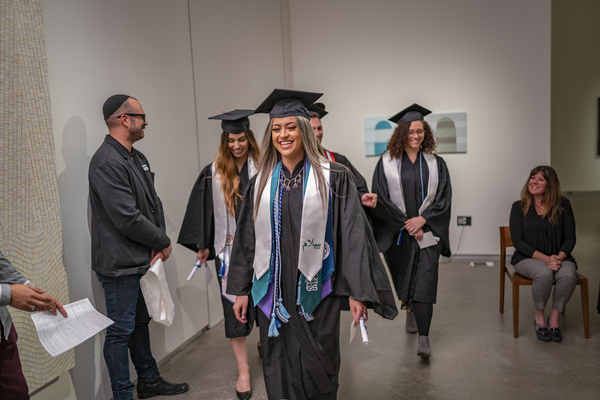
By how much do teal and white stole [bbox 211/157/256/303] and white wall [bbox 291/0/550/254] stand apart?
3738 millimetres

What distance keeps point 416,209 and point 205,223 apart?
5.27 ft

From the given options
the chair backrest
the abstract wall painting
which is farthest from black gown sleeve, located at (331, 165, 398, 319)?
the abstract wall painting

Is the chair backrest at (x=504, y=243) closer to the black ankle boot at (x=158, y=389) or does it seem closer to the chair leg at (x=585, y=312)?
the chair leg at (x=585, y=312)

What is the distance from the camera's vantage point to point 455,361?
3363 mm

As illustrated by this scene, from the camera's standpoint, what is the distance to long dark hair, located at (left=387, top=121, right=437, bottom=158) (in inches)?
142

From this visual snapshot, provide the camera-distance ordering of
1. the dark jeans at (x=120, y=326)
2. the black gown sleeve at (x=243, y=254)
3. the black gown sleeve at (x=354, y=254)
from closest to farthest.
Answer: the black gown sleeve at (x=354, y=254) < the black gown sleeve at (x=243, y=254) < the dark jeans at (x=120, y=326)

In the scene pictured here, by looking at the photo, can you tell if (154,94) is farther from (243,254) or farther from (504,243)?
(504,243)

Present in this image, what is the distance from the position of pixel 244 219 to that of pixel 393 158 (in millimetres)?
1784

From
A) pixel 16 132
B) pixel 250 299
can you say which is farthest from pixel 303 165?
pixel 16 132

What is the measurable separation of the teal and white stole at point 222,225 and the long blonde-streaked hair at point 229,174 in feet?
0.11

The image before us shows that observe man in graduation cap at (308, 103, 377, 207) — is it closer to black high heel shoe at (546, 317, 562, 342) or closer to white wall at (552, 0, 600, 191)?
black high heel shoe at (546, 317, 562, 342)

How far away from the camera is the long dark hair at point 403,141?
362 cm

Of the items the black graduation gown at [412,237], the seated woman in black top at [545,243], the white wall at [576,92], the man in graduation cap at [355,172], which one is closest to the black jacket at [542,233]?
the seated woman in black top at [545,243]

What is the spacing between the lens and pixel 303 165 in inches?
87.0
